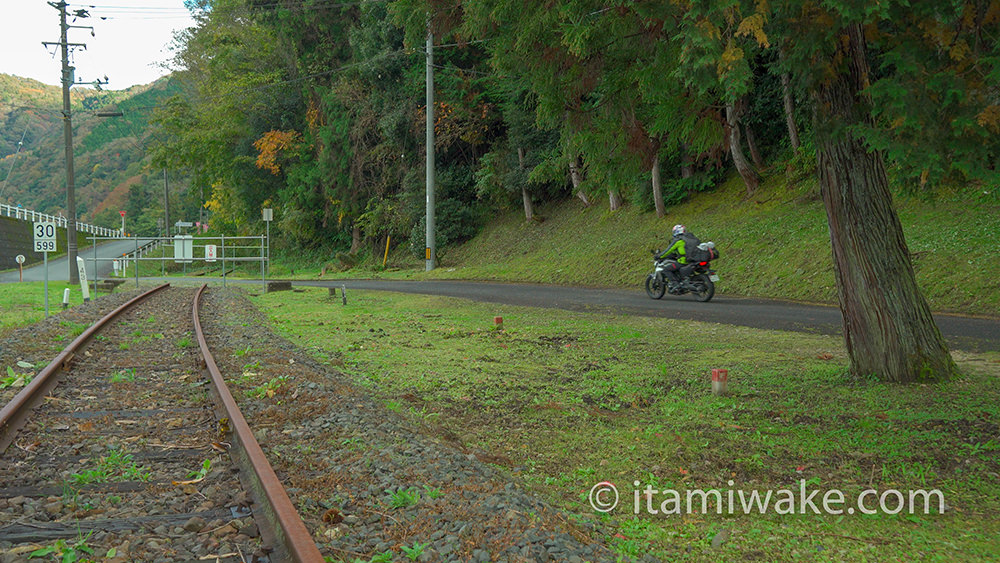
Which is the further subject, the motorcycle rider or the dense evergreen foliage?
the motorcycle rider

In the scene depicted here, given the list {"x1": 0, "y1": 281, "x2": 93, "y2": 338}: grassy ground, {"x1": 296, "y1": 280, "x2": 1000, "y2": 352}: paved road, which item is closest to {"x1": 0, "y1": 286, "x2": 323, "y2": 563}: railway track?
{"x1": 0, "y1": 281, "x2": 93, "y2": 338}: grassy ground

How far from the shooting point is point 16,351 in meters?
10.7

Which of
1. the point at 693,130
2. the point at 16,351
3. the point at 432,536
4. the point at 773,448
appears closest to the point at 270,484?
the point at 432,536

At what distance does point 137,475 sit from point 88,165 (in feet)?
478

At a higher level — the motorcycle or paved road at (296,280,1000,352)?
the motorcycle

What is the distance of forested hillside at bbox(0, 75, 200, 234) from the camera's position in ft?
371

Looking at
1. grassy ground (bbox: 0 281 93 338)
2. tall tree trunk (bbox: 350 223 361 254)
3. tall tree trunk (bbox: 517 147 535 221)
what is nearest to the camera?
grassy ground (bbox: 0 281 93 338)

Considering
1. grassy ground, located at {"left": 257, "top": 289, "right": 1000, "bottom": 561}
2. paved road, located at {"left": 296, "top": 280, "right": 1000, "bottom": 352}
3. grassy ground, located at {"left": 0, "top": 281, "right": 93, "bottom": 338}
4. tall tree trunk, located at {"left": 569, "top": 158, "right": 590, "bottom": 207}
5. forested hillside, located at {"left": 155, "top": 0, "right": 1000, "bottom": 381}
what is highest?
tall tree trunk, located at {"left": 569, "top": 158, "right": 590, "bottom": 207}

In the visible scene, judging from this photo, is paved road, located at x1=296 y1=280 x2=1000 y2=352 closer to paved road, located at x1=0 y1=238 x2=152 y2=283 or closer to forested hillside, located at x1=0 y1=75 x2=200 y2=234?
paved road, located at x1=0 y1=238 x2=152 y2=283

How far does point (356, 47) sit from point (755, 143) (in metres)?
24.3

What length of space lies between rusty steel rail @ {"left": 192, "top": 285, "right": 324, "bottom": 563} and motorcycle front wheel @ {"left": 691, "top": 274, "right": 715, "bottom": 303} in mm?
12565

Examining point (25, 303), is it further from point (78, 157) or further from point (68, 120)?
point (78, 157)

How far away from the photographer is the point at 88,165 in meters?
131

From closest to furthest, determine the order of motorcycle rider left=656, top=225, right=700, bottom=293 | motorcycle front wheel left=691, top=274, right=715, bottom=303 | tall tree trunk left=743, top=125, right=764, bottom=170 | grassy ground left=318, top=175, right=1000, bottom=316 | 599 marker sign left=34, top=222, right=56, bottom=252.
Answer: grassy ground left=318, top=175, right=1000, bottom=316
motorcycle front wheel left=691, top=274, right=715, bottom=303
motorcycle rider left=656, top=225, right=700, bottom=293
599 marker sign left=34, top=222, right=56, bottom=252
tall tree trunk left=743, top=125, right=764, bottom=170
